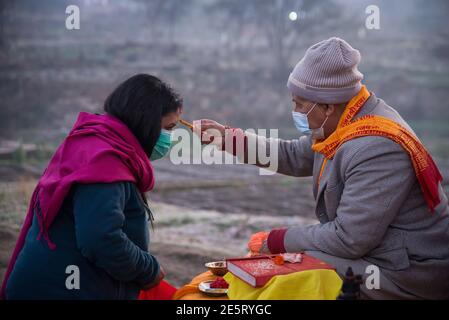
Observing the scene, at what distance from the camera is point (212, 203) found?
648 cm

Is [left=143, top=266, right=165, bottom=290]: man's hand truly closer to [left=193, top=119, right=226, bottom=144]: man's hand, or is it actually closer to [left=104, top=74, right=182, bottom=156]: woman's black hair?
[left=104, top=74, right=182, bottom=156]: woman's black hair

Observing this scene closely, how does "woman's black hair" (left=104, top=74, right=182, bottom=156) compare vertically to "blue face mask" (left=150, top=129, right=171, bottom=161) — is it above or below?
above

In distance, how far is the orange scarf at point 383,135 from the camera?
2414mm

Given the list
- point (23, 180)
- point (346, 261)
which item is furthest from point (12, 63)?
point (346, 261)

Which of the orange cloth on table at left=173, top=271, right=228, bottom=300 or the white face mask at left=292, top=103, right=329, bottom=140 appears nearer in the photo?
the orange cloth on table at left=173, top=271, right=228, bottom=300

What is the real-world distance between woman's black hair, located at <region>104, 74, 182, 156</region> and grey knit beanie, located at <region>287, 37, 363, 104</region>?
0.59 m

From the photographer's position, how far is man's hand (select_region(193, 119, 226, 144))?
10.2 ft

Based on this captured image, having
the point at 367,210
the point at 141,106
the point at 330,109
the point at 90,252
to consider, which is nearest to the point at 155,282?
the point at 90,252

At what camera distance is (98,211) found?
2242 mm

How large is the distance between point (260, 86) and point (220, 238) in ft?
10.5

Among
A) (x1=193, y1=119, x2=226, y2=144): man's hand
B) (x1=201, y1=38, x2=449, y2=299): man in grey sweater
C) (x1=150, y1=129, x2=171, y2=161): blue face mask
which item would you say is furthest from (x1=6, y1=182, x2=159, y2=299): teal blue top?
(x1=193, y1=119, x2=226, y2=144): man's hand

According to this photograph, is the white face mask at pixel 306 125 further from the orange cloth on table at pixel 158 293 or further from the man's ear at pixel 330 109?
the orange cloth on table at pixel 158 293

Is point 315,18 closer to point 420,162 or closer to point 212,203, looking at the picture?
point 212,203

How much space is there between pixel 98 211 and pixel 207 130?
1020mm
